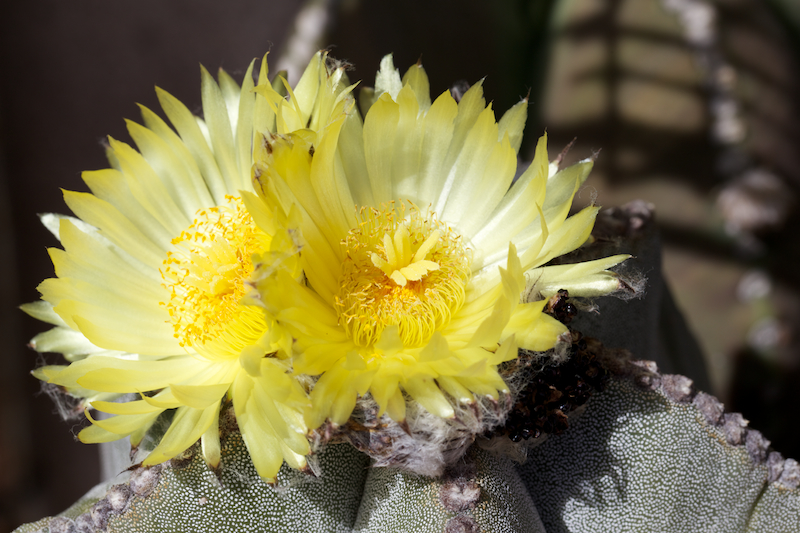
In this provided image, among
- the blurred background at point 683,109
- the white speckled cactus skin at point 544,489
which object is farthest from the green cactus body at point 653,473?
the blurred background at point 683,109

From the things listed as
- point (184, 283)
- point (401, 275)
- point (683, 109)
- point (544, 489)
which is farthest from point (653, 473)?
point (683, 109)

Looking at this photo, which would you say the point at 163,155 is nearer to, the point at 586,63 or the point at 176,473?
the point at 176,473

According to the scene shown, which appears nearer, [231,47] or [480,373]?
[480,373]

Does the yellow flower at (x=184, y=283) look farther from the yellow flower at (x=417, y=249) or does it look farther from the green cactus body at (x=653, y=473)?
the green cactus body at (x=653, y=473)

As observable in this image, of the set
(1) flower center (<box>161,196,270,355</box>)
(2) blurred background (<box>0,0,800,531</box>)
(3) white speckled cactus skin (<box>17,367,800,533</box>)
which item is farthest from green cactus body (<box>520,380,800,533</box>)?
(2) blurred background (<box>0,0,800,531</box>)

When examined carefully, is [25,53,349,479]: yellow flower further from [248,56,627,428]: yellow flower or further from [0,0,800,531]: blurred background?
[0,0,800,531]: blurred background

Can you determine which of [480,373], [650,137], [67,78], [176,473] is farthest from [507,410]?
[67,78]

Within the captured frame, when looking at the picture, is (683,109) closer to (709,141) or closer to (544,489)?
(709,141)
